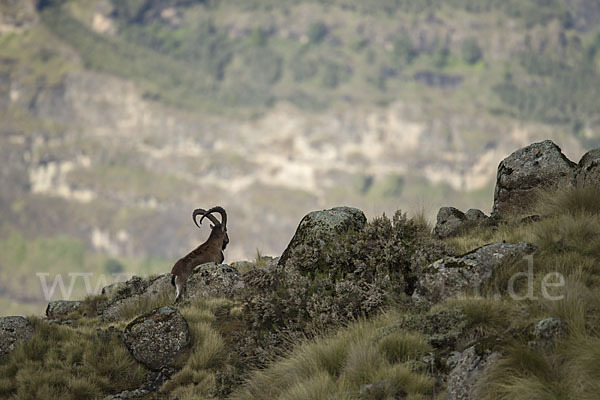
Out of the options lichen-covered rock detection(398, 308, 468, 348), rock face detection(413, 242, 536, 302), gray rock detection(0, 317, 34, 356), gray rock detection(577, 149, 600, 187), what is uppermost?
gray rock detection(577, 149, 600, 187)

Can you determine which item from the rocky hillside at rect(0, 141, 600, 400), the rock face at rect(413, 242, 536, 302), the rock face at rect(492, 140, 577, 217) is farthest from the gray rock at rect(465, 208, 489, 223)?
the rock face at rect(413, 242, 536, 302)

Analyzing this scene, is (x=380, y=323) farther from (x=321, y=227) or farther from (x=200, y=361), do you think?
(x=200, y=361)

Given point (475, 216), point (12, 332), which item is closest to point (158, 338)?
point (12, 332)

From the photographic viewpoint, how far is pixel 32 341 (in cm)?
1340

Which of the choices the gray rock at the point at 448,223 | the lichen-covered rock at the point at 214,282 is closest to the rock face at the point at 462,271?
the gray rock at the point at 448,223

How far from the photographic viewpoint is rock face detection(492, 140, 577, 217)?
15802 mm

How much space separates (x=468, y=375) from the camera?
8.50m

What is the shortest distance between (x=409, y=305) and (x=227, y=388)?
304 cm

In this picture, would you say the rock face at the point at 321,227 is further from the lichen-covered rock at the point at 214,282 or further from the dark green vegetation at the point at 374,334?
the lichen-covered rock at the point at 214,282

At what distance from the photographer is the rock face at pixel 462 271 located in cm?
1063

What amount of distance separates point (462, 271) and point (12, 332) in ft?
27.8

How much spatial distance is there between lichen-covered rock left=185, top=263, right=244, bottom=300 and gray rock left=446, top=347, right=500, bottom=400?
7.74 meters

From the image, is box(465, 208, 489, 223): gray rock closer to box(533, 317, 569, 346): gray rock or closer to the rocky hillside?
the rocky hillside

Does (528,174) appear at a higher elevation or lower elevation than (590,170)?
higher
